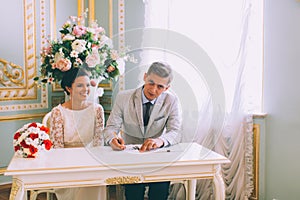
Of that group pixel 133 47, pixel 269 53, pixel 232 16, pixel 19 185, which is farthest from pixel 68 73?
pixel 269 53

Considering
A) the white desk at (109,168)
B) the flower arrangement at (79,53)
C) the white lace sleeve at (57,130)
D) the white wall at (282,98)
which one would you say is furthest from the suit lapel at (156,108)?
the white wall at (282,98)

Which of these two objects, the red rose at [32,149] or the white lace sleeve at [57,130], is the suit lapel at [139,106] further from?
the white lace sleeve at [57,130]

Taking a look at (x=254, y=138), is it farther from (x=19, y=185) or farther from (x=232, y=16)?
(x=19, y=185)

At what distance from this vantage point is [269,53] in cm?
296

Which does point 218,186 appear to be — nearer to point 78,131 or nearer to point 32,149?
point 78,131

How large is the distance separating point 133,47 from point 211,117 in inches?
45.4

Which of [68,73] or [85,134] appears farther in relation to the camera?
[68,73]

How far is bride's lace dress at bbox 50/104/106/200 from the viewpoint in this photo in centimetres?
239

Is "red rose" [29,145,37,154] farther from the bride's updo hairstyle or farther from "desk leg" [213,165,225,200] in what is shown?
"desk leg" [213,165,225,200]

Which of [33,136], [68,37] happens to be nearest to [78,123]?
[33,136]

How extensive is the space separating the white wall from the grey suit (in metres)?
1.08

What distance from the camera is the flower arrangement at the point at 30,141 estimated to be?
212 cm

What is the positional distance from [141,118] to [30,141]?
0.63 meters

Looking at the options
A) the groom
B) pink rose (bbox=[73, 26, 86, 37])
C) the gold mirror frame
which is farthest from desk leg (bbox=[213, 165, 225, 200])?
the gold mirror frame
